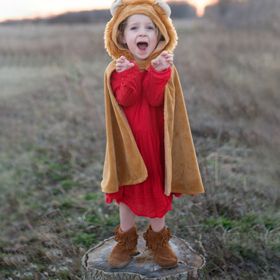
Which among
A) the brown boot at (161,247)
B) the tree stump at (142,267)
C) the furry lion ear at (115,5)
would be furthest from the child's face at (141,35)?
the tree stump at (142,267)

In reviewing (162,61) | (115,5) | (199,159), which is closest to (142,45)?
(162,61)

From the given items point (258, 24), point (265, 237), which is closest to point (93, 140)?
point (265, 237)

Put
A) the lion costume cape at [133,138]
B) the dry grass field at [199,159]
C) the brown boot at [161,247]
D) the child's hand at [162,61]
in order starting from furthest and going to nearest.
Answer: the dry grass field at [199,159], the brown boot at [161,247], the lion costume cape at [133,138], the child's hand at [162,61]

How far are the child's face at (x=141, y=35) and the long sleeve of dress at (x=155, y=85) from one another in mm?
103

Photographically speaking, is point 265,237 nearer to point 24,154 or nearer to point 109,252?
point 109,252

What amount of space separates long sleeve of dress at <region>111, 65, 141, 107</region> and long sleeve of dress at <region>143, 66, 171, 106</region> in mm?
47

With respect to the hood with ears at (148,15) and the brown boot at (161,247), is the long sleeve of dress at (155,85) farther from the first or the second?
the brown boot at (161,247)

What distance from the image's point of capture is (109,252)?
3.24 m

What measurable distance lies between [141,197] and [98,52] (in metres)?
10.6

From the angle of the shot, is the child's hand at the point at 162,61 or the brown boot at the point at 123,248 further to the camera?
the brown boot at the point at 123,248

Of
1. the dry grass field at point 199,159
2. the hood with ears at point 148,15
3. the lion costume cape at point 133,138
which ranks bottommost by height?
the dry grass field at point 199,159

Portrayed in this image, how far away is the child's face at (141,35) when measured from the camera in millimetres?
2588

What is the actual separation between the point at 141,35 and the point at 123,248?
120cm

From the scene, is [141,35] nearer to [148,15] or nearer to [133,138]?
[148,15]
